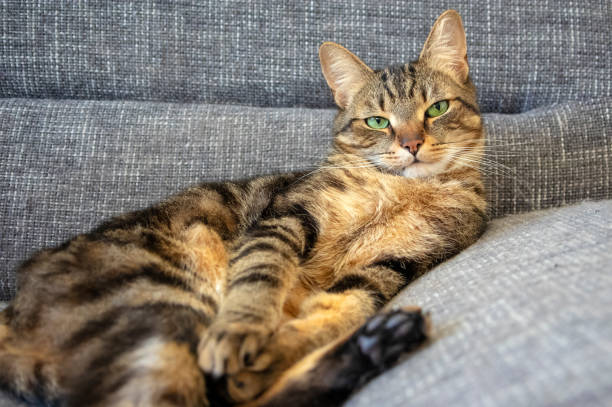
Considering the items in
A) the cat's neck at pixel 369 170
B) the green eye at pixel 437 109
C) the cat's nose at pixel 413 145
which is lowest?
the cat's neck at pixel 369 170

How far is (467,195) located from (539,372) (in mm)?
788

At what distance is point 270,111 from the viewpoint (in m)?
1.75

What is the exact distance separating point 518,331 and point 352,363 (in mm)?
280

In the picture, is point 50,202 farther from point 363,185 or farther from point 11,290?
point 363,185

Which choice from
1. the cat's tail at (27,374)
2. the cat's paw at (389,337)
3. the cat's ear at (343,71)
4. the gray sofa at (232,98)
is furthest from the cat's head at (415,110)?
the cat's tail at (27,374)

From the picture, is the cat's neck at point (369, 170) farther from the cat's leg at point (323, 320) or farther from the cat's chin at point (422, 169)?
the cat's leg at point (323, 320)

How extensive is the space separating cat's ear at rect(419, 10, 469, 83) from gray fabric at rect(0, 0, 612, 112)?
0.39m

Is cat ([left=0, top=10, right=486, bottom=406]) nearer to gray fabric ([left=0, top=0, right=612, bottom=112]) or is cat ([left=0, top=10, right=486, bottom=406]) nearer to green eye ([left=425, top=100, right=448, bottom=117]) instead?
green eye ([left=425, top=100, right=448, bottom=117])

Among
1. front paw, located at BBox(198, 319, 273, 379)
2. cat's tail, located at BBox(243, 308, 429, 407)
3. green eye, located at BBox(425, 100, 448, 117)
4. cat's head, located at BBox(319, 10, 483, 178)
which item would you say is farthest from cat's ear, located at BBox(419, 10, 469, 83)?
front paw, located at BBox(198, 319, 273, 379)

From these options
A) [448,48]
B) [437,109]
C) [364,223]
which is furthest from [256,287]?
[448,48]

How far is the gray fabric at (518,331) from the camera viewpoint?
0.60 metres

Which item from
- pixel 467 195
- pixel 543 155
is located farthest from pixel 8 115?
pixel 543 155

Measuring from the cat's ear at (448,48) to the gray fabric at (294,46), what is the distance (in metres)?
0.39

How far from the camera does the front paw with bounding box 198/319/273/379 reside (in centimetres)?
82
